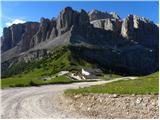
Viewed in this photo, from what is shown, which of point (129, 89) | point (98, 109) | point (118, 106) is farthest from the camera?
point (129, 89)

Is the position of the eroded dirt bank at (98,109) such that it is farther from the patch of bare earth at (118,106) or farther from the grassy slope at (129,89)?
the grassy slope at (129,89)

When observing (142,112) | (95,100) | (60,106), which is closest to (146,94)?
(142,112)

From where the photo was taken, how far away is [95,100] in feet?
118

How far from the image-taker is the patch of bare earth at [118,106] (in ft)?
99.4

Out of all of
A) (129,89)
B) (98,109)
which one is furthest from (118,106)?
(129,89)

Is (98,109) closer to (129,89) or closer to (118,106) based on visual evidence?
(118,106)

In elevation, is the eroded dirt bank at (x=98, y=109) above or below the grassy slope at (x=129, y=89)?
below

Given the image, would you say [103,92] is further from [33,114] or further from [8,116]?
[8,116]

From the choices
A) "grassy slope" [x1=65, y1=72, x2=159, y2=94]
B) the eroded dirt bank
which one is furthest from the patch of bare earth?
"grassy slope" [x1=65, y1=72, x2=159, y2=94]

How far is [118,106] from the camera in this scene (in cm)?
3275

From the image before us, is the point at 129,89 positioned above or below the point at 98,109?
above

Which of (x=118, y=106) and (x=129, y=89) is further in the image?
(x=129, y=89)

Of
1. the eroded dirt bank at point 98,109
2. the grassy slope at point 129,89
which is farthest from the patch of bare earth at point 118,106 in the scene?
the grassy slope at point 129,89

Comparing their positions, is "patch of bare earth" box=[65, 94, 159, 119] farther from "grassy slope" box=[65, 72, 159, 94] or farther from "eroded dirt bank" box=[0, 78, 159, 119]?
"grassy slope" box=[65, 72, 159, 94]
